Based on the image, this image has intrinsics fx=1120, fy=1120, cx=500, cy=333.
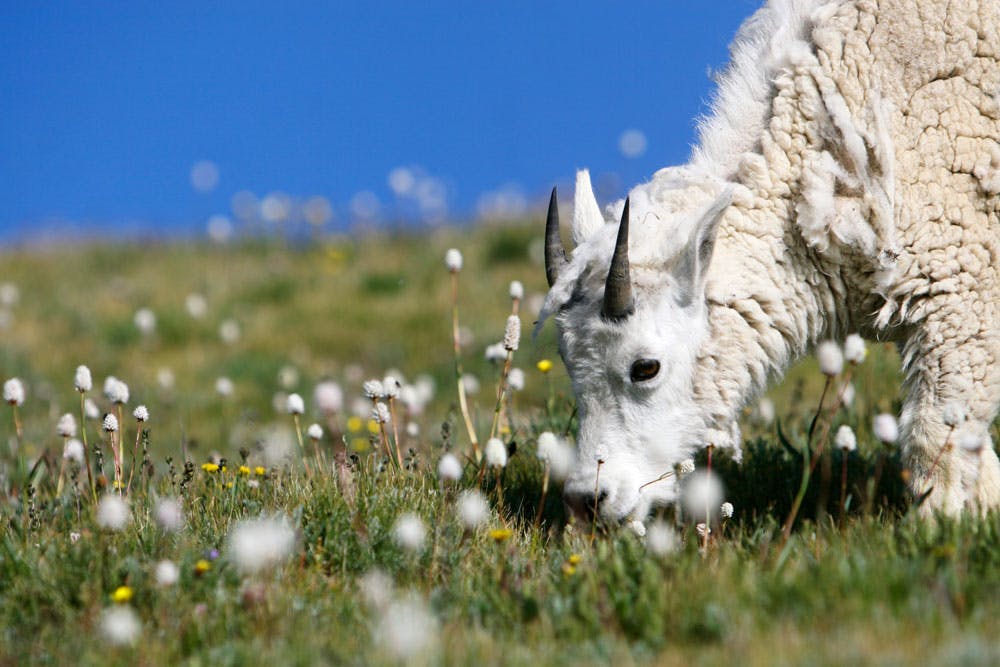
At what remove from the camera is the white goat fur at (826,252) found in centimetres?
464

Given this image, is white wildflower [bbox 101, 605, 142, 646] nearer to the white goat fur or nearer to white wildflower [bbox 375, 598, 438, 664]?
white wildflower [bbox 375, 598, 438, 664]

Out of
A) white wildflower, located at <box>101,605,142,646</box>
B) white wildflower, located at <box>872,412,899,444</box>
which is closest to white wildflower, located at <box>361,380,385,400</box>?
white wildflower, located at <box>101,605,142,646</box>

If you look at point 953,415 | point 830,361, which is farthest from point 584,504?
point 953,415

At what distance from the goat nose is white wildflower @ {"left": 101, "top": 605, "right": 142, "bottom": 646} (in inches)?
72.3

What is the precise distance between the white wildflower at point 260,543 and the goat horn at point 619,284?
1545mm

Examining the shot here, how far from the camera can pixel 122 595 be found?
3.64 meters

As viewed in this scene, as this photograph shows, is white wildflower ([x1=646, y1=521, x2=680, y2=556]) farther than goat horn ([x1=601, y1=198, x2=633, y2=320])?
No

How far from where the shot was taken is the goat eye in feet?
15.4

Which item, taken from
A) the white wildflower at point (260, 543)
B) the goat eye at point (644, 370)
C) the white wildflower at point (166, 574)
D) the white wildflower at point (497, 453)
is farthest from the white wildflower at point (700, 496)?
the white wildflower at point (166, 574)

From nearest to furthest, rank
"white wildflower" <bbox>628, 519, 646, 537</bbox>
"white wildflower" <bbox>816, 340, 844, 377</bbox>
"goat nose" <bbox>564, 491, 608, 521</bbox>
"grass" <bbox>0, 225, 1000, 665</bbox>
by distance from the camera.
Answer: "grass" <bbox>0, 225, 1000, 665</bbox>
"white wildflower" <bbox>816, 340, 844, 377</bbox>
"white wildflower" <bbox>628, 519, 646, 537</bbox>
"goat nose" <bbox>564, 491, 608, 521</bbox>

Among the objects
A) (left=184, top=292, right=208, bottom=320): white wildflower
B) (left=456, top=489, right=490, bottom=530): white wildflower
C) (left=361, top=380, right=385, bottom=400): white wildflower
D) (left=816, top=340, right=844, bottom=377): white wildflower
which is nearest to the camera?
(left=816, top=340, right=844, bottom=377): white wildflower

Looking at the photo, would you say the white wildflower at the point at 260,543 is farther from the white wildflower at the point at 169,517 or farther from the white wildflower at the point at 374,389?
the white wildflower at the point at 374,389

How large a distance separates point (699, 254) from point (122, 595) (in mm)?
2593

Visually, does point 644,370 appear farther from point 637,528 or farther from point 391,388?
point 391,388
